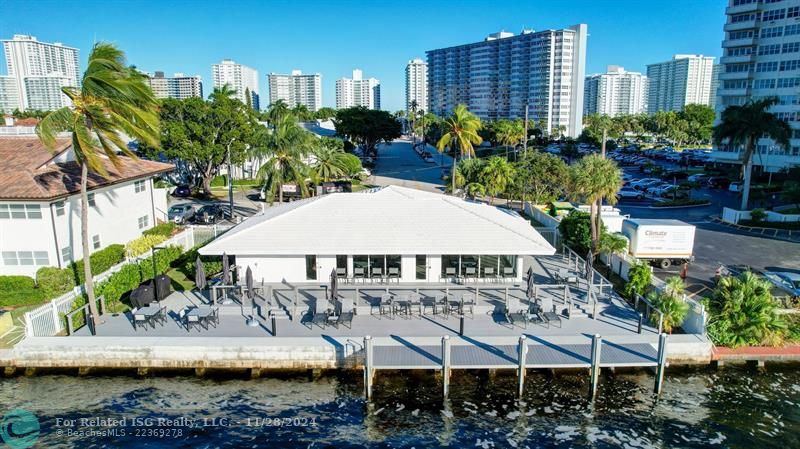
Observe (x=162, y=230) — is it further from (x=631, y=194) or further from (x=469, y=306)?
(x=631, y=194)

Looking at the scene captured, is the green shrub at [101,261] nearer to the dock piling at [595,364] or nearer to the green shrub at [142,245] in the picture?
the green shrub at [142,245]

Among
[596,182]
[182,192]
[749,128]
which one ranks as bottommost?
[182,192]

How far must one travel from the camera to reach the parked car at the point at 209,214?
132 ft

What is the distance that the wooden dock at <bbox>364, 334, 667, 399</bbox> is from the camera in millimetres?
17500

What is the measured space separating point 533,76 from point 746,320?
151331 mm

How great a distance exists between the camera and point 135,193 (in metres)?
32.8

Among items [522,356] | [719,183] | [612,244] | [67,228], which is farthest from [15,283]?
[719,183]

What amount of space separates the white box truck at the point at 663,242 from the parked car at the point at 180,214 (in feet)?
106

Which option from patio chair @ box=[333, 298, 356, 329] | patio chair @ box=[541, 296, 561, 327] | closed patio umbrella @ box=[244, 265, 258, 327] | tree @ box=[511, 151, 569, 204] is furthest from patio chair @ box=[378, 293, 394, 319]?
tree @ box=[511, 151, 569, 204]

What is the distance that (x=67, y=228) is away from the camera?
2584 cm

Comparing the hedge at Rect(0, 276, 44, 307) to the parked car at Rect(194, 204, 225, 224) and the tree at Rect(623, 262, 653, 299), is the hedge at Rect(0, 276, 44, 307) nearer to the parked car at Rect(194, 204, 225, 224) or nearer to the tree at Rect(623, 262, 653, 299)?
the parked car at Rect(194, 204, 225, 224)

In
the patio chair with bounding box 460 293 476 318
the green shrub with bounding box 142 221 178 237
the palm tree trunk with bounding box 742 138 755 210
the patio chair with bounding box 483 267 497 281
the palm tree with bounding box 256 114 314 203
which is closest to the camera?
the patio chair with bounding box 460 293 476 318

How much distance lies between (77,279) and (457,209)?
18.8m

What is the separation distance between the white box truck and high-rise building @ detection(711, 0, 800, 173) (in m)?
50.7
